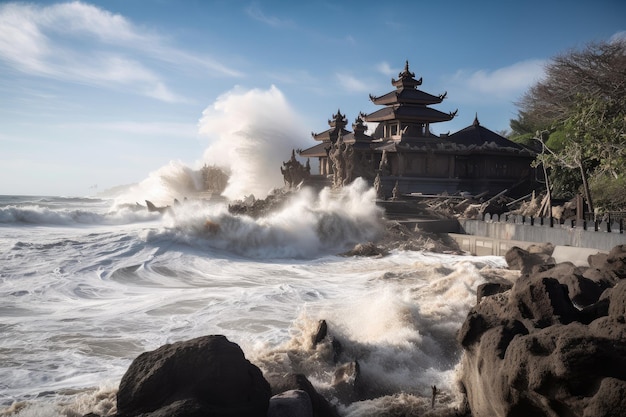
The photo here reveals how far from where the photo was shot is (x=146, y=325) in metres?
9.68

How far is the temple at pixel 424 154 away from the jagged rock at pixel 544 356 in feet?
80.6

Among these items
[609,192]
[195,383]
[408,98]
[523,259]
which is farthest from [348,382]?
[408,98]

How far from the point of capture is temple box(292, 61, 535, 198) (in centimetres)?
3234

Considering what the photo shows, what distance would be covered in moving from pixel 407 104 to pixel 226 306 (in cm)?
2729

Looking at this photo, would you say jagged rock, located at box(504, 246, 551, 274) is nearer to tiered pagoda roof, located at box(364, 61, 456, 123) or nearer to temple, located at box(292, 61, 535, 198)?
temple, located at box(292, 61, 535, 198)

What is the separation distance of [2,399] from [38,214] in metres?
26.4

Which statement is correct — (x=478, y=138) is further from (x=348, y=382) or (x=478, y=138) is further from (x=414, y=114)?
(x=348, y=382)

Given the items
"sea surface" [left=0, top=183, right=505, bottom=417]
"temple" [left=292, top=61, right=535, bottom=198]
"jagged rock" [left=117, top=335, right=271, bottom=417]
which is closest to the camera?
"jagged rock" [left=117, top=335, right=271, bottom=417]

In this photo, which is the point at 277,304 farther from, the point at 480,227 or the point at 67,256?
the point at 480,227

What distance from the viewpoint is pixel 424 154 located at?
3316 centimetres

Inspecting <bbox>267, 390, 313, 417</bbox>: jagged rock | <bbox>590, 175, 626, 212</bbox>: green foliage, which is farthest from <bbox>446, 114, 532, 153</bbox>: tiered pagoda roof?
<bbox>267, 390, 313, 417</bbox>: jagged rock

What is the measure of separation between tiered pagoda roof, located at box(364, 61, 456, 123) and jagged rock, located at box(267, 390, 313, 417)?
1216 inches

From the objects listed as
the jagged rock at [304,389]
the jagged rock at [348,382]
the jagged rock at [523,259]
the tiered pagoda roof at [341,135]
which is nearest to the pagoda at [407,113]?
the tiered pagoda roof at [341,135]

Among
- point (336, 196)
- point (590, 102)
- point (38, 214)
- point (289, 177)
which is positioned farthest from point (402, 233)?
point (38, 214)
